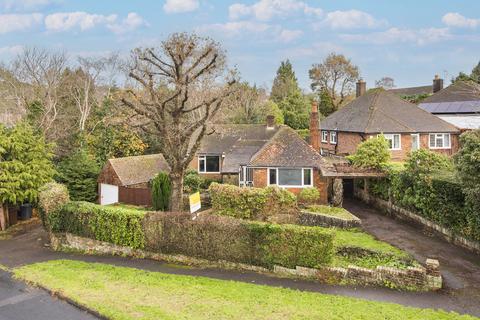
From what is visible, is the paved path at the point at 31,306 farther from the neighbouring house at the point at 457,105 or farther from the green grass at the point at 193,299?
the neighbouring house at the point at 457,105

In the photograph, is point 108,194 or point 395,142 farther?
point 395,142

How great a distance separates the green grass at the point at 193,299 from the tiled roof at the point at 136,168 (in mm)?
15708

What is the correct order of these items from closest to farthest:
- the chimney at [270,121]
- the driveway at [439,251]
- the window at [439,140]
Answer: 1. the driveway at [439,251]
2. the window at [439,140]
3. the chimney at [270,121]

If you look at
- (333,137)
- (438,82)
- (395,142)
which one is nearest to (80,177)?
(333,137)

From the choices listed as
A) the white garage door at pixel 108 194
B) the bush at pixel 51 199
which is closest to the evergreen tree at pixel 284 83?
the white garage door at pixel 108 194

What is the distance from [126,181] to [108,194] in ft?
6.72

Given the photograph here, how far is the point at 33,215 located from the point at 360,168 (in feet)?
73.0

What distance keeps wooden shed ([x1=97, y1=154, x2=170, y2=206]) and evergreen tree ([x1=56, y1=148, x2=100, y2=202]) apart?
2.43 ft

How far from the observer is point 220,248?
55.2 ft

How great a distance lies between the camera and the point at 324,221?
77.8 feet

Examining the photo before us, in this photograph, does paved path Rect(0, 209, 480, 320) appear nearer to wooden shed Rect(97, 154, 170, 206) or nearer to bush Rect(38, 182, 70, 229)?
bush Rect(38, 182, 70, 229)

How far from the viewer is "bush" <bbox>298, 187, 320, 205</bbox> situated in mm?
26562

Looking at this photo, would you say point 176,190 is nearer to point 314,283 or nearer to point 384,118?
point 314,283

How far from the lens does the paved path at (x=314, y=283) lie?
1298cm
